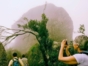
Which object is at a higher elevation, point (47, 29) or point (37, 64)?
point (47, 29)

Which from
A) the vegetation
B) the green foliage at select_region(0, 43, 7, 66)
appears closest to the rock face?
the vegetation

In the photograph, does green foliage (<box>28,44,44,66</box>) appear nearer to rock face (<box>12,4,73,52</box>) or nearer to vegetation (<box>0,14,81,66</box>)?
vegetation (<box>0,14,81,66</box>)

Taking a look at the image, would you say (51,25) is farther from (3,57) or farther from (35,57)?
(3,57)

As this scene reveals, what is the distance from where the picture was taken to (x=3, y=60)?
609cm

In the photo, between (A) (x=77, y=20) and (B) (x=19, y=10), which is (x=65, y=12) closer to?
(A) (x=77, y=20)

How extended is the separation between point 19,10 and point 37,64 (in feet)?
4.74

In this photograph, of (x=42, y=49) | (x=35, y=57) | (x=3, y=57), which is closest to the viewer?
(x=42, y=49)

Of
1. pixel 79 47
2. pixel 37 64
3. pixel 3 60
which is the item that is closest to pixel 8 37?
pixel 3 60

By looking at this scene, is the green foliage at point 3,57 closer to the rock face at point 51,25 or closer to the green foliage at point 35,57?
the rock face at point 51,25

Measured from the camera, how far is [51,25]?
6.12 meters

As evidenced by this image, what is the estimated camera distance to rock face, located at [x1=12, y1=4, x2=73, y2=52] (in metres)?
6.08

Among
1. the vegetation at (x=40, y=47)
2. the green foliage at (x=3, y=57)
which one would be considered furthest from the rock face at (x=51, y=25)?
the green foliage at (x=3, y=57)

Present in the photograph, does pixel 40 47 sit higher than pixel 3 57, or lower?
higher

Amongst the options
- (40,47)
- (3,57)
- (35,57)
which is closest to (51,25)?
(40,47)
